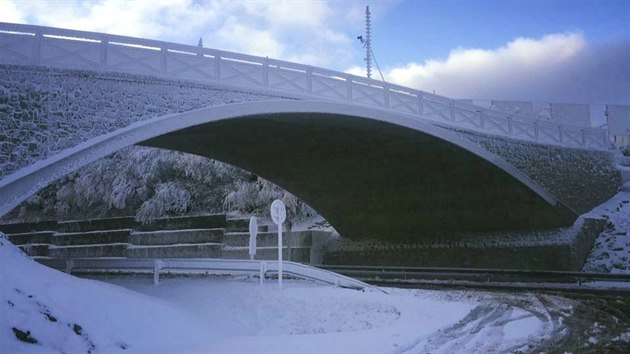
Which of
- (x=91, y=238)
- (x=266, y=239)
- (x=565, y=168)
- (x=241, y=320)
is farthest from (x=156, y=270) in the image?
(x=91, y=238)

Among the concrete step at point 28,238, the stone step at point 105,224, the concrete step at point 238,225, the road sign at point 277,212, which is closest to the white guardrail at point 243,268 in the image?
the road sign at point 277,212

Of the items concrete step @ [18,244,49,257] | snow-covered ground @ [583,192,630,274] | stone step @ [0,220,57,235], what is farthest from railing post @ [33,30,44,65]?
stone step @ [0,220,57,235]

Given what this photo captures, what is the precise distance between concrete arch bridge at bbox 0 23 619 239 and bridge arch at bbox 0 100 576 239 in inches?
2.5

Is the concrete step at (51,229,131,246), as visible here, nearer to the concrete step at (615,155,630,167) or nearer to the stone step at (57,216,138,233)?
the stone step at (57,216,138,233)

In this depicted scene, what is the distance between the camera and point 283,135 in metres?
19.9

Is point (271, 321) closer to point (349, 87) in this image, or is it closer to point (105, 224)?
point (349, 87)

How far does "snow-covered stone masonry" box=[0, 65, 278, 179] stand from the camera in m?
11.2

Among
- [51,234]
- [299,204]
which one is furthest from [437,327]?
[51,234]

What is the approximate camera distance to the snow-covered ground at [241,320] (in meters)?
6.60

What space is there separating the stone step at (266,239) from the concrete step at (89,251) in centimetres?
650

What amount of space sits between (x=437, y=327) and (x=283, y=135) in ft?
39.7

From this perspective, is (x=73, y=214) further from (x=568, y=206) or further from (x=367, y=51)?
(x=568, y=206)

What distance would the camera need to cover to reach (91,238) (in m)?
31.9

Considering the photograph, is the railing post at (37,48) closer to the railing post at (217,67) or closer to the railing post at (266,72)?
the railing post at (217,67)
